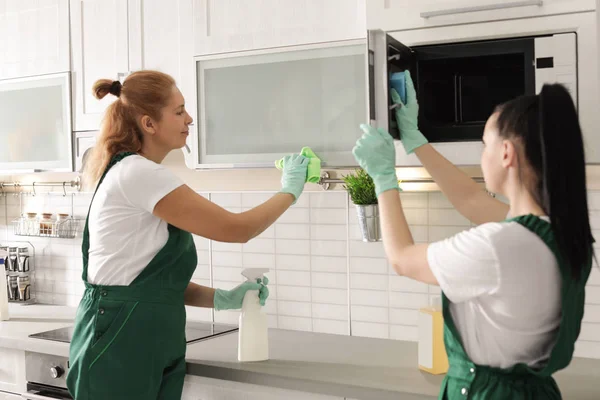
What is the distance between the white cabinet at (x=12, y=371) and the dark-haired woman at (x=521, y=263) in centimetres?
158

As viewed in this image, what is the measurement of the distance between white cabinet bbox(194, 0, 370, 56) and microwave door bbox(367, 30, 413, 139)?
0.97ft

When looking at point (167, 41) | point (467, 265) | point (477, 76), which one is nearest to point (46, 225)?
point (167, 41)

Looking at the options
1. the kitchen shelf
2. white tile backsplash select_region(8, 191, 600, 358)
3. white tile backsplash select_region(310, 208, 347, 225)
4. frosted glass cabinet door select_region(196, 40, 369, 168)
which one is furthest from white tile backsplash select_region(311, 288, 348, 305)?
the kitchen shelf

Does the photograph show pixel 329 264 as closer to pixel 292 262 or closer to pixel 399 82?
pixel 292 262

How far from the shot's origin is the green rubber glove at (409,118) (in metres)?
1.82

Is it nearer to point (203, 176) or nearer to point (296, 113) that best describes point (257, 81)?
point (296, 113)

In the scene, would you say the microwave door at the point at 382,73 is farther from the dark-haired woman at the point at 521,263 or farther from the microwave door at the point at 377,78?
the dark-haired woman at the point at 521,263

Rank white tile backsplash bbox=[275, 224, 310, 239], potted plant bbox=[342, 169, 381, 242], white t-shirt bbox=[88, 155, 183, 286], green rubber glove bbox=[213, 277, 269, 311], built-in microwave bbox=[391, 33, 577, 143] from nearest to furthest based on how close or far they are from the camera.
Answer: built-in microwave bbox=[391, 33, 577, 143]
white t-shirt bbox=[88, 155, 183, 286]
green rubber glove bbox=[213, 277, 269, 311]
potted plant bbox=[342, 169, 381, 242]
white tile backsplash bbox=[275, 224, 310, 239]

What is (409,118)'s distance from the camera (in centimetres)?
183

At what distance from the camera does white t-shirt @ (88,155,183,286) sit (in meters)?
1.86

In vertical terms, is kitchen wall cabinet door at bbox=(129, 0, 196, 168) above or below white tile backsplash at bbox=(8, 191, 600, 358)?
above

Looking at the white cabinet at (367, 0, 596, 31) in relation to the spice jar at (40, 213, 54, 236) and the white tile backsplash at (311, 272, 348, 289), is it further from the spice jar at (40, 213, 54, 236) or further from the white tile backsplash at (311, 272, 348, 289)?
the spice jar at (40, 213, 54, 236)

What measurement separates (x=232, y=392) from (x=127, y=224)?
0.56m

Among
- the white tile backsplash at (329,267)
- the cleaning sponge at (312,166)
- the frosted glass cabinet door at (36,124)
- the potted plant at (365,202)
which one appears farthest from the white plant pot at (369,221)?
the frosted glass cabinet door at (36,124)
